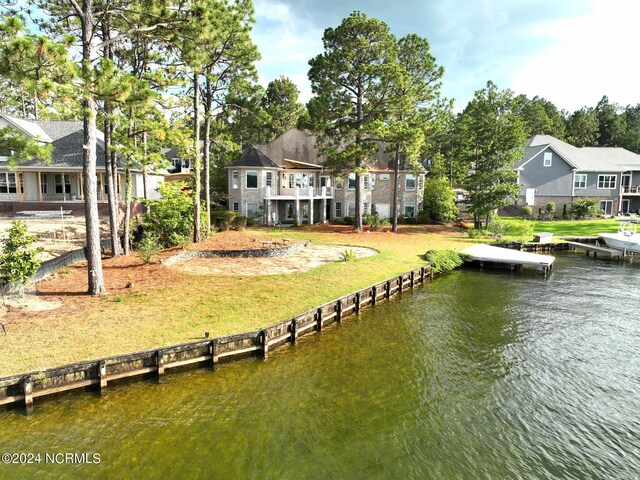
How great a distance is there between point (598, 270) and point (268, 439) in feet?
94.0

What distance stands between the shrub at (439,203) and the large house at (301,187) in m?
1.04

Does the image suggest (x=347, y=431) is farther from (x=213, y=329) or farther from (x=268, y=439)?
(x=213, y=329)

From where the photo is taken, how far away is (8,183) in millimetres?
35094

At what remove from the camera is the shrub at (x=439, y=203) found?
1775 inches

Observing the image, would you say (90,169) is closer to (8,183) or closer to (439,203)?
(8,183)

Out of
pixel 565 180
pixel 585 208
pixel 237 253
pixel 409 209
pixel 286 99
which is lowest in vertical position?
pixel 237 253

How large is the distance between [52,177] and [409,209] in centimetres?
3761

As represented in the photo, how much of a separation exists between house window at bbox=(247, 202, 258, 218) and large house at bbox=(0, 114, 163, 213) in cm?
985

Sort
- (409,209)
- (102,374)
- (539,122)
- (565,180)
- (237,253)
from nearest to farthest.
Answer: (102,374), (237,253), (409,209), (565,180), (539,122)

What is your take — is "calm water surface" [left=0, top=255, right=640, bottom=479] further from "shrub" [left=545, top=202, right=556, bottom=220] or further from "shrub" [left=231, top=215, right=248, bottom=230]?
"shrub" [left=545, top=202, right=556, bottom=220]

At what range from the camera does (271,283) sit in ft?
63.1

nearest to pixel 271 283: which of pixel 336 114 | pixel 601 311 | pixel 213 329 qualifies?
pixel 213 329

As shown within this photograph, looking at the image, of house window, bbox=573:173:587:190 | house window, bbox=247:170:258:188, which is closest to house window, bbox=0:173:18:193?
house window, bbox=247:170:258:188

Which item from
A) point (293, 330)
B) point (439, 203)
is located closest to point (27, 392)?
point (293, 330)
